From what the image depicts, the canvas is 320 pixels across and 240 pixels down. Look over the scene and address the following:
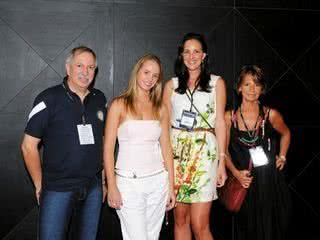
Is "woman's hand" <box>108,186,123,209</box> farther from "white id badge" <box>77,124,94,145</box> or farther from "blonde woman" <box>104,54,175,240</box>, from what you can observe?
"white id badge" <box>77,124,94,145</box>

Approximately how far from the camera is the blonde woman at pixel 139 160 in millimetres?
2432

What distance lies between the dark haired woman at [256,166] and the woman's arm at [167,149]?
55 centimetres

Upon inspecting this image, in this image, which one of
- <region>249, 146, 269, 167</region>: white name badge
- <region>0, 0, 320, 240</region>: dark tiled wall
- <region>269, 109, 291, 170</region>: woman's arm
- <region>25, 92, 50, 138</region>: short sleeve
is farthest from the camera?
<region>0, 0, 320, 240</region>: dark tiled wall

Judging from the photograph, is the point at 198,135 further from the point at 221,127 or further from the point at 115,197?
the point at 115,197

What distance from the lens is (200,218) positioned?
2822mm

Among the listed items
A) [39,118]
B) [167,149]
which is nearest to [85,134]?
[39,118]

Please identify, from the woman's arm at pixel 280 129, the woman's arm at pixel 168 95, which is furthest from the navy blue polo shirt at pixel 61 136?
the woman's arm at pixel 280 129

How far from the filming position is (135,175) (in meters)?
2.44

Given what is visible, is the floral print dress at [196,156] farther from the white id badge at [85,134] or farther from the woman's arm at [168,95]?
the white id badge at [85,134]

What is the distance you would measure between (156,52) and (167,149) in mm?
1142

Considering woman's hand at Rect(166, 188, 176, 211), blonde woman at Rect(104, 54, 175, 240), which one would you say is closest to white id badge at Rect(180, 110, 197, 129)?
blonde woman at Rect(104, 54, 175, 240)

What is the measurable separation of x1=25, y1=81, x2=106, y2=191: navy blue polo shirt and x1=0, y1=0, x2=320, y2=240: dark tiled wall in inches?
39.1

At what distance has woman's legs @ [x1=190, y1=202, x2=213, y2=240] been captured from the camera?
2.82 m

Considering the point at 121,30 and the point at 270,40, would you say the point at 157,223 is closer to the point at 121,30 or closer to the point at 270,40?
the point at 121,30
